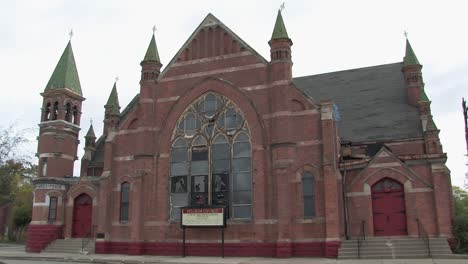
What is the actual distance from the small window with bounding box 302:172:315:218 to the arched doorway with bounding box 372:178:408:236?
3.60 meters

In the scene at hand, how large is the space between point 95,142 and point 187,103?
41.8 ft

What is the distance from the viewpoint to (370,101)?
33.0 metres

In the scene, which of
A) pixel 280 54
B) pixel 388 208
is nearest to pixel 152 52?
pixel 280 54

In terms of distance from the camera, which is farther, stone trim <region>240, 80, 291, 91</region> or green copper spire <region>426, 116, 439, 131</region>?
green copper spire <region>426, 116, 439, 131</region>

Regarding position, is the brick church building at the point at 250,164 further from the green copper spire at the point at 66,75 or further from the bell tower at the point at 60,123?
the green copper spire at the point at 66,75

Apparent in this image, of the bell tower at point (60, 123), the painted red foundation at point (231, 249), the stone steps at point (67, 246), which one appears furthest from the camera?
the bell tower at point (60, 123)

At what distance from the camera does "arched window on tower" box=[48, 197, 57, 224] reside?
33.9 meters

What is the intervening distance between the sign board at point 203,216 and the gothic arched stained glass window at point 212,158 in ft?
3.74

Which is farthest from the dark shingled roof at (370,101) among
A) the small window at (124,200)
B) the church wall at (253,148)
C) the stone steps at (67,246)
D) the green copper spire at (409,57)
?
the stone steps at (67,246)

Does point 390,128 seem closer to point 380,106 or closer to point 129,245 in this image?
point 380,106

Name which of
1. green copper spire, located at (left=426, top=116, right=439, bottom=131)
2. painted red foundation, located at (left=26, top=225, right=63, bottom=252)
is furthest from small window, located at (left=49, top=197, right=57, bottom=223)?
green copper spire, located at (left=426, top=116, right=439, bottom=131)

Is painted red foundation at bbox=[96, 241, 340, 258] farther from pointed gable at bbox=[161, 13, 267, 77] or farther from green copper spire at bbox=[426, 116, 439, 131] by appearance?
pointed gable at bbox=[161, 13, 267, 77]

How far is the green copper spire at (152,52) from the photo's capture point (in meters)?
31.3

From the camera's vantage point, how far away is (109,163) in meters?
30.9
